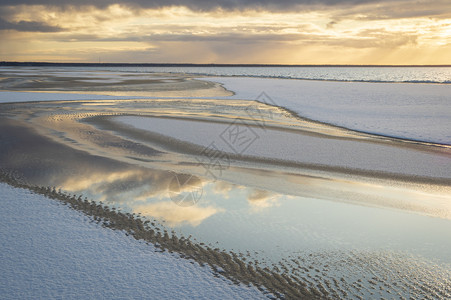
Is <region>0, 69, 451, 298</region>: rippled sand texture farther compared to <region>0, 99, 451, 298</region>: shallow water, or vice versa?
<region>0, 69, 451, 298</region>: rippled sand texture

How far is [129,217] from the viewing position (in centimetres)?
733

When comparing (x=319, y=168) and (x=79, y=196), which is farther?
(x=319, y=168)

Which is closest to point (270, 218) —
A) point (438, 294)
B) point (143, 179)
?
point (438, 294)

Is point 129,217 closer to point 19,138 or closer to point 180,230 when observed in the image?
point 180,230

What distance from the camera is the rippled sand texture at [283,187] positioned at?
587 centimetres

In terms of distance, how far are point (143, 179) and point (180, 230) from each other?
3303mm

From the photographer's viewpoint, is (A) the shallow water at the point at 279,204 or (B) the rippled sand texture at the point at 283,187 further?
(B) the rippled sand texture at the point at 283,187

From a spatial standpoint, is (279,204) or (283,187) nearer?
(279,204)

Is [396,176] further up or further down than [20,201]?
further up

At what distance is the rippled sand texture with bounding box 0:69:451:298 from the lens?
5.87m

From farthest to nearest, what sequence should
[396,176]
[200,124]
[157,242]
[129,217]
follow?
[200,124] → [396,176] → [129,217] → [157,242]

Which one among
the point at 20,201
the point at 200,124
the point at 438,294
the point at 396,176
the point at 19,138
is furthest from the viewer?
the point at 200,124

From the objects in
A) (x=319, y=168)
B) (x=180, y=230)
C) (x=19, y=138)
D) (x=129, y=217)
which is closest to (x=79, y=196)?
(x=129, y=217)

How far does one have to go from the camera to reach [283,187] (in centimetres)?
948
